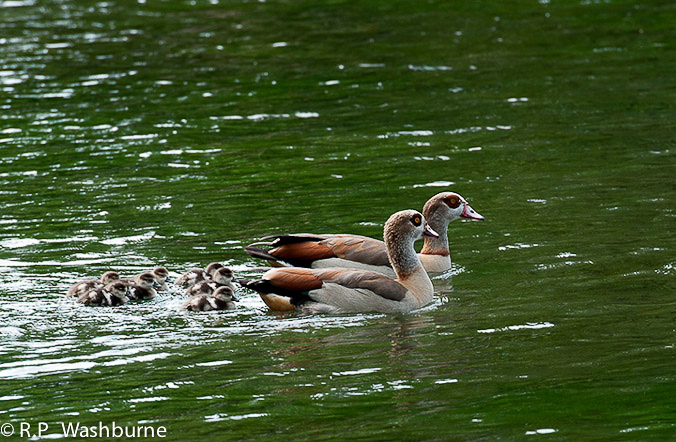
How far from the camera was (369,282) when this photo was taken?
12.8 metres

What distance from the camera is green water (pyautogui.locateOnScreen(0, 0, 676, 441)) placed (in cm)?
999

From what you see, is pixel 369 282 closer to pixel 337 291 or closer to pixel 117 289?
pixel 337 291

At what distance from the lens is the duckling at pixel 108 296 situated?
12719 mm

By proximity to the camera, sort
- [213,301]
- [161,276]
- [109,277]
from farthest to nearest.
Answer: [161,276] < [109,277] < [213,301]

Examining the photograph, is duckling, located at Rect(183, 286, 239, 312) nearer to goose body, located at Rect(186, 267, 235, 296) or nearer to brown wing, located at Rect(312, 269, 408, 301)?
goose body, located at Rect(186, 267, 235, 296)

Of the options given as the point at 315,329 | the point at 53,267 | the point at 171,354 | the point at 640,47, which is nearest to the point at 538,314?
the point at 315,329

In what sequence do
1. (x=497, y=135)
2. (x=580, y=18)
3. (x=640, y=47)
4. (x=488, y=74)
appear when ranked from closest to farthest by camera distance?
(x=497, y=135), (x=488, y=74), (x=640, y=47), (x=580, y=18)

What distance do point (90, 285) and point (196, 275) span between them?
1172 mm

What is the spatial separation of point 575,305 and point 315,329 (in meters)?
2.68

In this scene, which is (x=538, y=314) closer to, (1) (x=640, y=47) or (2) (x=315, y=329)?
(2) (x=315, y=329)

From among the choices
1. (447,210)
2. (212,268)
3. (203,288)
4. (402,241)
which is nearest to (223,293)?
(203,288)

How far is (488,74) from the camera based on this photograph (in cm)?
2617

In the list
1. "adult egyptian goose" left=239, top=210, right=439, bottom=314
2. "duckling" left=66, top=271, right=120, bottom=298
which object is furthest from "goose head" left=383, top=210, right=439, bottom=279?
"duckling" left=66, top=271, right=120, bottom=298

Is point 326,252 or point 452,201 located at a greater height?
point 452,201
